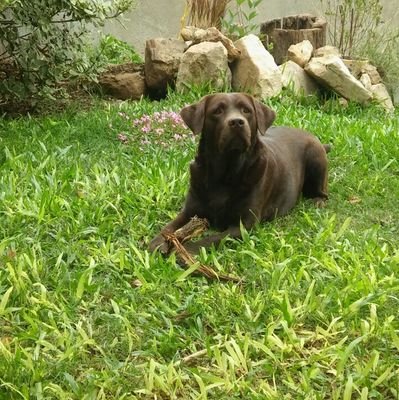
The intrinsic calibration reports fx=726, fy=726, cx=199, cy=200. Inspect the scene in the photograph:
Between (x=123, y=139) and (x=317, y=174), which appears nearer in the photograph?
(x=317, y=174)

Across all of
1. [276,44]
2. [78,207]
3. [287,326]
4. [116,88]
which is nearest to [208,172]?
[78,207]

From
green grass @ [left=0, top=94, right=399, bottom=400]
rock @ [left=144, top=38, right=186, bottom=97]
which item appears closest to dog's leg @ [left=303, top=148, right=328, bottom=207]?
green grass @ [left=0, top=94, right=399, bottom=400]

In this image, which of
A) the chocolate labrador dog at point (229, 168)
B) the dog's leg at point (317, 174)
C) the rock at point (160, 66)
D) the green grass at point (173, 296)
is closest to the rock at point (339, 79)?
the rock at point (160, 66)

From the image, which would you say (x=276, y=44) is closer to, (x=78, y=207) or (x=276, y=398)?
(x=78, y=207)

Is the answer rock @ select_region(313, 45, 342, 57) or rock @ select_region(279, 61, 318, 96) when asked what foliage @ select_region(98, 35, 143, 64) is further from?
rock @ select_region(313, 45, 342, 57)

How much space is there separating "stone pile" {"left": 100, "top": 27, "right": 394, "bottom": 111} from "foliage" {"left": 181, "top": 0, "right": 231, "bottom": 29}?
1002mm

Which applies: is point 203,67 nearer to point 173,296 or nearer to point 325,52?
point 325,52

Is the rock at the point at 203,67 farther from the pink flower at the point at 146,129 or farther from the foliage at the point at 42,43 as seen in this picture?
the pink flower at the point at 146,129

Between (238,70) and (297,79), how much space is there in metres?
0.73

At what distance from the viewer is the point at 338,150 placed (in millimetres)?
6070

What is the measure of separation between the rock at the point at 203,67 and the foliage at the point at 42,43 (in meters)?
1.18

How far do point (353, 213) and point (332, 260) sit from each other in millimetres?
1173

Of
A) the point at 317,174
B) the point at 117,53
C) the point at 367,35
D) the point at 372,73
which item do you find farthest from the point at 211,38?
the point at 317,174

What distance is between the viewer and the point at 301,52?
30.3 feet
